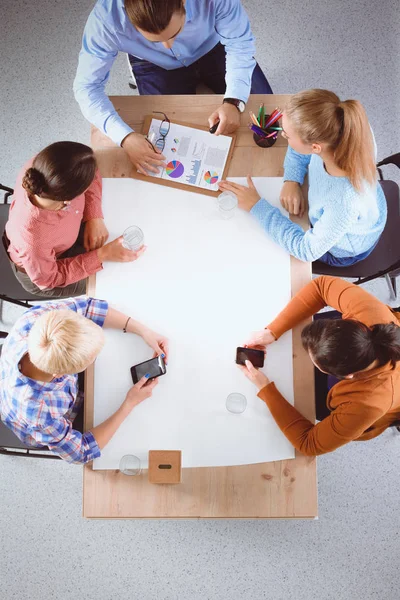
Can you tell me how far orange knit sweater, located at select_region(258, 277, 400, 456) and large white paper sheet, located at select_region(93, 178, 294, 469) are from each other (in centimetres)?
5

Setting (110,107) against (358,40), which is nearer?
(110,107)

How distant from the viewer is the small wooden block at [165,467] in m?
1.45

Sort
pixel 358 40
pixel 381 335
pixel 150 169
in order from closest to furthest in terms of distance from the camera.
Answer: pixel 381 335 < pixel 150 169 < pixel 358 40

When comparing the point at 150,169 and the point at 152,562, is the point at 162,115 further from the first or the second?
the point at 152,562

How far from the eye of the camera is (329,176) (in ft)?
5.13

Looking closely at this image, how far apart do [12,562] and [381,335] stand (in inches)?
73.9

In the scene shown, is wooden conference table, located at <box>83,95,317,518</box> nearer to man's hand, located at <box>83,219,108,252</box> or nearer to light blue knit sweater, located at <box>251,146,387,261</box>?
light blue knit sweater, located at <box>251,146,387,261</box>

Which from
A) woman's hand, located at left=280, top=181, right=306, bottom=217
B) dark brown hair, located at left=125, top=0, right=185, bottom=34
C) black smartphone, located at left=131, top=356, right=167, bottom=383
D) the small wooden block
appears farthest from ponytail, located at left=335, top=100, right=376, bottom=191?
the small wooden block

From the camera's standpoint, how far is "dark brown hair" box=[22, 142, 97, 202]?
146 centimetres

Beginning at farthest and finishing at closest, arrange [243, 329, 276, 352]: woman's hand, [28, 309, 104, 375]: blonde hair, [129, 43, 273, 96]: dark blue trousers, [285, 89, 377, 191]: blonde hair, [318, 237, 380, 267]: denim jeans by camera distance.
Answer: [129, 43, 273, 96]: dark blue trousers → [318, 237, 380, 267]: denim jeans → [243, 329, 276, 352]: woman's hand → [285, 89, 377, 191]: blonde hair → [28, 309, 104, 375]: blonde hair

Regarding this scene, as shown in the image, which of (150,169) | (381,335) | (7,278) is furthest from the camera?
(7,278)

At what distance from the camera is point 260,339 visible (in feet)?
5.00

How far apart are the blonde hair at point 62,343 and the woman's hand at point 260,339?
0.45 meters

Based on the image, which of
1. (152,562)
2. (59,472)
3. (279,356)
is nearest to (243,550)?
(152,562)
